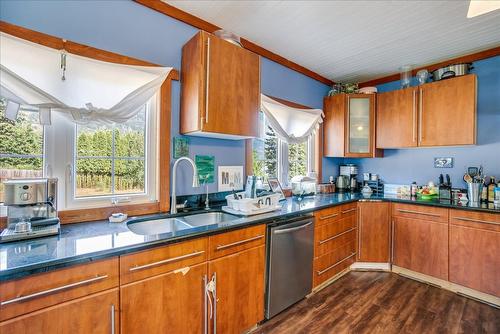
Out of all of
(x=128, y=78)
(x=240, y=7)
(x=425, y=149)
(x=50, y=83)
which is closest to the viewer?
(x=50, y=83)

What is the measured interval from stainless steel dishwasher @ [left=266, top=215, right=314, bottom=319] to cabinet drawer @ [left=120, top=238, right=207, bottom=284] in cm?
63

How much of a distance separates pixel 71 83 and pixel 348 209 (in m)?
2.79

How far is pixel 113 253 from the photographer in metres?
1.17

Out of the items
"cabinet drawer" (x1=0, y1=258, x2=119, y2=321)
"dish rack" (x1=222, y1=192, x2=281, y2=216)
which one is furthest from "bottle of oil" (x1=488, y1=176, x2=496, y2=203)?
"cabinet drawer" (x1=0, y1=258, x2=119, y2=321)

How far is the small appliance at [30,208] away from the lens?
4.14 ft

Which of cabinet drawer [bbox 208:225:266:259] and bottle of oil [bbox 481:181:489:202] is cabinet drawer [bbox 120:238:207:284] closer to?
cabinet drawer [bbox 208:225:266:259]

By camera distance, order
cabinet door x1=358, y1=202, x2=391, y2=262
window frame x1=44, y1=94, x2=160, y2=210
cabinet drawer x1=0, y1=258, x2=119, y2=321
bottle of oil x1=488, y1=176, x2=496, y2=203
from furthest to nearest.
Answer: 1. cabinet door x1=358, y1=202, x2=391, y2=262
2. bottle of oil x1=488, y1=176, x2=496, y2=203
3. window frame x1=44, y1=94, x2=160, y2=210
4. cabinet drawer x1=0, y1=258, x2=119, y2=321

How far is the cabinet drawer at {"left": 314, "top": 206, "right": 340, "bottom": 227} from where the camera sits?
2374mm

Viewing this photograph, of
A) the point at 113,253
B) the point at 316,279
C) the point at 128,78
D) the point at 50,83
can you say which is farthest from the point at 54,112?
the point at 316,279

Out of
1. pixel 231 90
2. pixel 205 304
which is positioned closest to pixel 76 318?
pixel 205 304

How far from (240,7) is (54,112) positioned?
5.12 feet

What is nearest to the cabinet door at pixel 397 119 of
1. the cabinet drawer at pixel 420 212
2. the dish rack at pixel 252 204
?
the cabinet drawer at pixel 420 212

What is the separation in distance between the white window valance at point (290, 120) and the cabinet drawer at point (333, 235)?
1073mm

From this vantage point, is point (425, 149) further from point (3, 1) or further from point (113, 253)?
point (3, 1)
